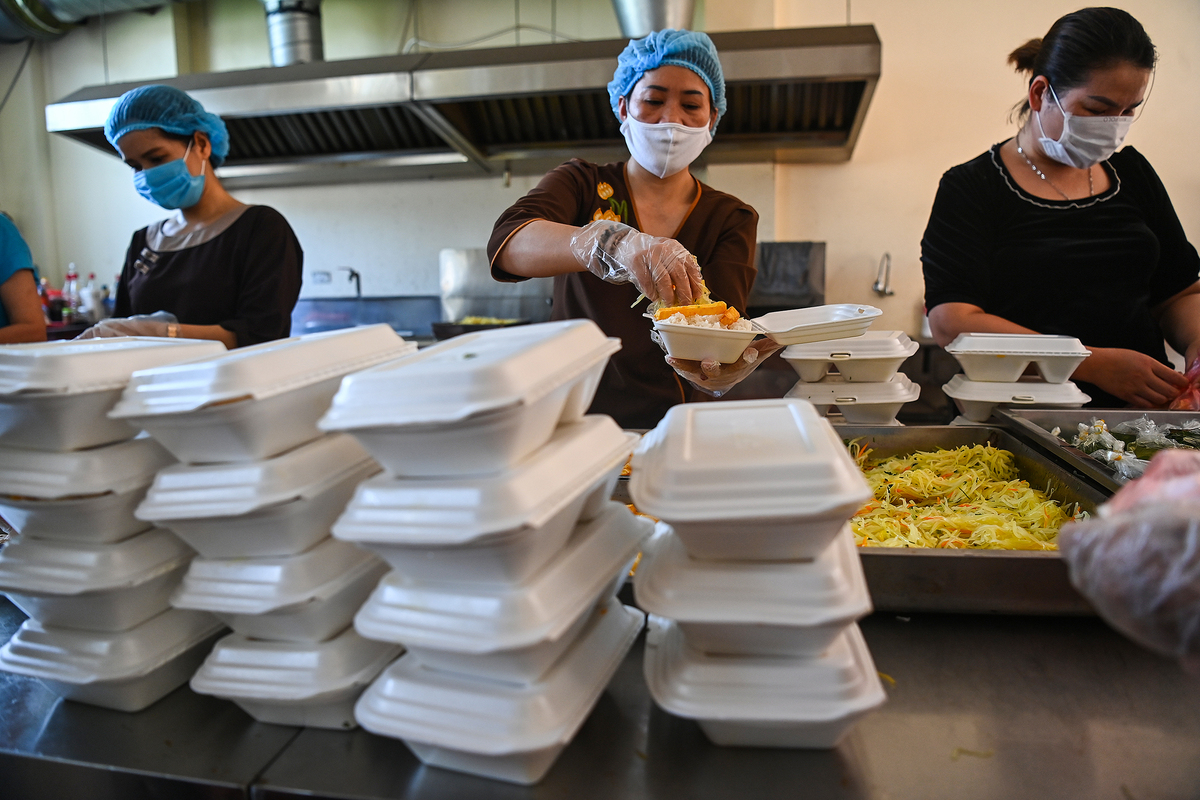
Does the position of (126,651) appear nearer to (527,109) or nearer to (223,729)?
(223,729)

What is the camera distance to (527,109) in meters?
4.67

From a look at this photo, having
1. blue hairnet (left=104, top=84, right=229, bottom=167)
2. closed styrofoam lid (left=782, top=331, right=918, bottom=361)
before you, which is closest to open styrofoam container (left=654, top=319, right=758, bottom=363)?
closed styrofoam lid (left=782, top=331, right=918, bottom=361)

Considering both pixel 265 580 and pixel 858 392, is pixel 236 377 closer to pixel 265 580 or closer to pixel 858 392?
pixel 265 580

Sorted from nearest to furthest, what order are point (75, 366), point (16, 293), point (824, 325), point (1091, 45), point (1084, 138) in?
1. point (75, 366)
2. point (824, 325)
3. point (1091, 45)
4. point (1084, 138)
5. point (16, 293)

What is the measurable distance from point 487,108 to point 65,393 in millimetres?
4215

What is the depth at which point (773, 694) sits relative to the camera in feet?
2.70

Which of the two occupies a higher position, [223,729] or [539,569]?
[539,569]

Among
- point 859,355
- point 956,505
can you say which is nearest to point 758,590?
point 956,505

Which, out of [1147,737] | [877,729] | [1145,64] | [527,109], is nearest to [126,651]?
[877,729]

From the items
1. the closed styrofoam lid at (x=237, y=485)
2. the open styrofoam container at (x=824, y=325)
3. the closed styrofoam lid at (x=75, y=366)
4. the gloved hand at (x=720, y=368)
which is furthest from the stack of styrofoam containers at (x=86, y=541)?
the open styrofoam container at (x=824, y=325)

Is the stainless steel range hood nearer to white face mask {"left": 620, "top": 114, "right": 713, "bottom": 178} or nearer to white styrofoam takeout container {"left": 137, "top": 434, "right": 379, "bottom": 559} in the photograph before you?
white face mask {"left": 620, "top": 114, "right": 713, "bottom": 178}

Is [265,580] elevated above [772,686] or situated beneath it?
elevated above

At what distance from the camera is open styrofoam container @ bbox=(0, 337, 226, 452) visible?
2.94 feet

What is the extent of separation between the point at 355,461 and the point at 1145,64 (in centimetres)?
264
